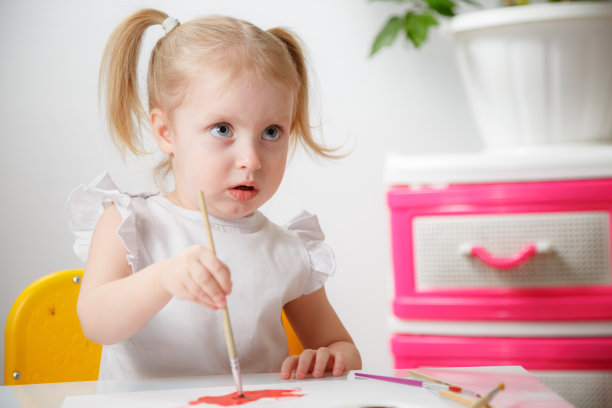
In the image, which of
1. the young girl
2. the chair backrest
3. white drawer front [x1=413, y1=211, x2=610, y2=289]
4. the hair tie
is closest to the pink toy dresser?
white drawer front [x1=413, y1=211, x2=610, y2=289]

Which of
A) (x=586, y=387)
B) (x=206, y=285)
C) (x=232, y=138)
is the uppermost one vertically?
(x=232, y=138)

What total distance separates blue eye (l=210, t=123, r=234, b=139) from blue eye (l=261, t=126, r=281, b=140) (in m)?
0.04

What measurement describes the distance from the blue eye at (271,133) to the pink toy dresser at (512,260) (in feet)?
0.57

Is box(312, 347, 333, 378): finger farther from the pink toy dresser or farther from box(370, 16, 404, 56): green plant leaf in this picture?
box(370, 16, 404, 56): green plant leaf

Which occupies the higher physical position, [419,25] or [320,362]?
[419,25]

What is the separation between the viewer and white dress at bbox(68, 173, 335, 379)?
86 centimetres

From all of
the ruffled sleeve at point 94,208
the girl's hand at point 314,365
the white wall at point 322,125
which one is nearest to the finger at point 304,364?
the girl's hand at point 314,365

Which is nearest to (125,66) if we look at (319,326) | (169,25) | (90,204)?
(169,25)

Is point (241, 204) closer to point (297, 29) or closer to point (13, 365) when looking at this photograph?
point (13, 365)

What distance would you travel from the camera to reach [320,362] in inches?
26.9

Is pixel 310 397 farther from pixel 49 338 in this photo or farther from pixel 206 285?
pixel 49 338

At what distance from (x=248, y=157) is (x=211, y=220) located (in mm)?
162

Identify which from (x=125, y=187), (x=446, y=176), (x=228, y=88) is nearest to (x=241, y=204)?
(x=228, y=88)

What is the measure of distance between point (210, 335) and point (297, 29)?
2.39ft
